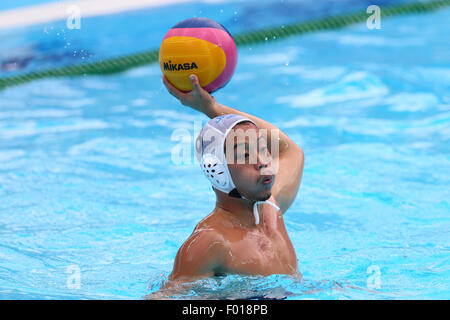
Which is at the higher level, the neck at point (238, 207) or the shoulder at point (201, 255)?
the neck at point (238, 207)

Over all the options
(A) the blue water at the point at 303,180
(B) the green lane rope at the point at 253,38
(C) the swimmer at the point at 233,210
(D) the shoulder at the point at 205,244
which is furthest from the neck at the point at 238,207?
(B) the green lane rope at the point at 253,38

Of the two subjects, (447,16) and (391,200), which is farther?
(447,16)

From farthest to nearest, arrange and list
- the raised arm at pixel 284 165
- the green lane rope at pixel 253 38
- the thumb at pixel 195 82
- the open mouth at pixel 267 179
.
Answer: the green lane rope at pixel 253 38 < the raised arm at pixel 284 165 < the thumb at pixel 195 82 < the open mouth at pixel 267 179

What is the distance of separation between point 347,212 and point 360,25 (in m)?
4.71

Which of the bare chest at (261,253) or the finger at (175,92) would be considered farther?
the finger at (175,92)

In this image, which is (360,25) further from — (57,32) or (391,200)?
(391,200)

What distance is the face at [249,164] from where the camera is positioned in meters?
2.84

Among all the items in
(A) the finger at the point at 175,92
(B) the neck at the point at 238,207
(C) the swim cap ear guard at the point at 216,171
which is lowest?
(B) the neck at the point at 238,207

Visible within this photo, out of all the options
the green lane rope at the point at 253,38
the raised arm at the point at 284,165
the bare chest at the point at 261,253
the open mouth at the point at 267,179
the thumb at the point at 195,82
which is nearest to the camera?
the open mouth at the point at 267,179

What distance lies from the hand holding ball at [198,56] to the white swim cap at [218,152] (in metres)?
0.27

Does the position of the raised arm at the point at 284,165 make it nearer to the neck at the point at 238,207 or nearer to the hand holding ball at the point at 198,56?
the hand holding ball at the point at 198,56

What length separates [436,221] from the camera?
15.5 feet

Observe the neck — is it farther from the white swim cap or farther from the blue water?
the blue water

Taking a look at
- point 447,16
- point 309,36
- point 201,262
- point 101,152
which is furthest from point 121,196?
point 447,16
